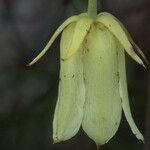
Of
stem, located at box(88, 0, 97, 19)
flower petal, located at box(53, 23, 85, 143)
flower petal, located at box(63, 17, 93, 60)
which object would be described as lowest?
flower petal, located at box(53, 23, 85, 143)

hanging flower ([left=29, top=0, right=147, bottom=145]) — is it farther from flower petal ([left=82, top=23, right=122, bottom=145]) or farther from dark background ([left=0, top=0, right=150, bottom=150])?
dark background ([left=0, top=0, right=150, bottom=150])

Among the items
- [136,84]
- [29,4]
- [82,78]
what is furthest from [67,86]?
[29,4]

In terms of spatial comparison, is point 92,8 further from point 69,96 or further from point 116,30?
point 69,96

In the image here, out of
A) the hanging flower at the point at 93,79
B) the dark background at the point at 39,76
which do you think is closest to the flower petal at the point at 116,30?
the hanging flower at the point at 93,79

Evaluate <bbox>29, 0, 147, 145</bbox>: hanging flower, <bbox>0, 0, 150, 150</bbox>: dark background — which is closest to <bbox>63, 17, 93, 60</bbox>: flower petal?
<bbox>29, 0, 147, 145</bbox>: hanging flower

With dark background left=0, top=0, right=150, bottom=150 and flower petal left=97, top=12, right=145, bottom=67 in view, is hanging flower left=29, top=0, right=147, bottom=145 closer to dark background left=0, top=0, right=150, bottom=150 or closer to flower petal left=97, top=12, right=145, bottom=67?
flower petal left=97, top=12, right=145, bottom=67

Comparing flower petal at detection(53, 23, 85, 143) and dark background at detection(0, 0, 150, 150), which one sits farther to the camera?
dark background at detection(0, 0, 150, 150)

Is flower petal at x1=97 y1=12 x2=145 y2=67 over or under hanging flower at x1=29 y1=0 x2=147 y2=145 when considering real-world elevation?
over

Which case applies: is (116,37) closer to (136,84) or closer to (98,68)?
(98,68)
